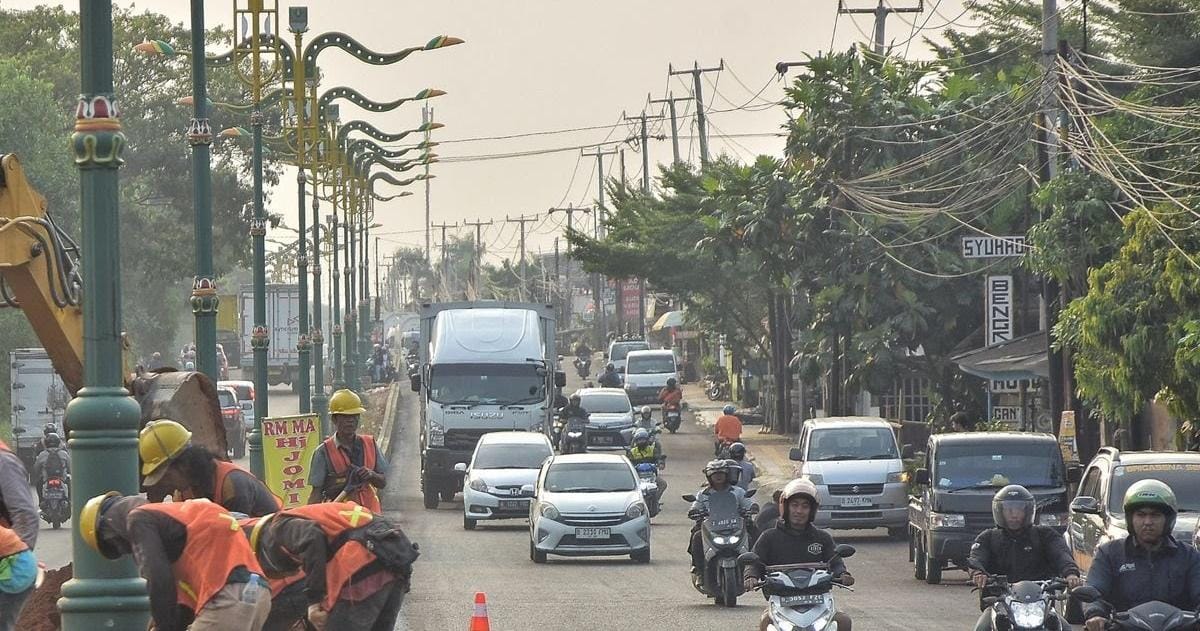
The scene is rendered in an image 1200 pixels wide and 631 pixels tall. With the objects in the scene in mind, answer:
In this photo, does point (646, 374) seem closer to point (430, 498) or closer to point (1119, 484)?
point (430, 498)

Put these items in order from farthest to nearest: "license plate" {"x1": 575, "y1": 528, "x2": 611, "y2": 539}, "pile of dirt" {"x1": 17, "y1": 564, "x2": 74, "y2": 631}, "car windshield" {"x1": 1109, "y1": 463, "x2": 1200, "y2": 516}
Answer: "license plate" {"x1": 575, "y1": 528, "x2": 611, "y2": 539} < "car windshield" {"x1": 1109, "y1": 463, "x2": 1200, "y2": 516} < "pile of dirt" {"x1": 17, "y1": 564, "x2": 74, "y2": 631}

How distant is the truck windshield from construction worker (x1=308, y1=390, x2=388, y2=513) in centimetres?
2482

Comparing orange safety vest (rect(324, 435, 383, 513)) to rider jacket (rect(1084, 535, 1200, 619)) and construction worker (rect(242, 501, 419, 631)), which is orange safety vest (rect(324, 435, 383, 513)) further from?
rider jacket (rect(1084, 535, 1200, 619))

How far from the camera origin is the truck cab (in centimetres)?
2442

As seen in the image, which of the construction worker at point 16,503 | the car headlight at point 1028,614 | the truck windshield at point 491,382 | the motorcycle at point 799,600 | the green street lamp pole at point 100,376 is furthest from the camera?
the truck windshield at point 491,382

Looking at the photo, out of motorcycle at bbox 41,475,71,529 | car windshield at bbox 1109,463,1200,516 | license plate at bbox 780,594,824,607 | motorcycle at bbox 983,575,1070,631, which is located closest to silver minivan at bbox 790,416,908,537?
car windshield at bbox 1109,463,1200,516

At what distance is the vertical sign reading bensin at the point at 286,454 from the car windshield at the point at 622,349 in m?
61.9

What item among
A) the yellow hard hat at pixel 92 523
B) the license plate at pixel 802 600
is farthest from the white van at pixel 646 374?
the yellow hard hat at pixel 92 523

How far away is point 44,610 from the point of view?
14.7m

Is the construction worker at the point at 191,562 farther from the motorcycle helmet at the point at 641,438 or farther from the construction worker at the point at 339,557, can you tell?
the motorcycle helmet at the point at 641,438

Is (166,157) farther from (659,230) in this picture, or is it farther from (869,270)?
(869,270)

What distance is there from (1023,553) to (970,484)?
13.0m

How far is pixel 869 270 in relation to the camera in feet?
149

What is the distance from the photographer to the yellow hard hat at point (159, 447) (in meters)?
9.20
